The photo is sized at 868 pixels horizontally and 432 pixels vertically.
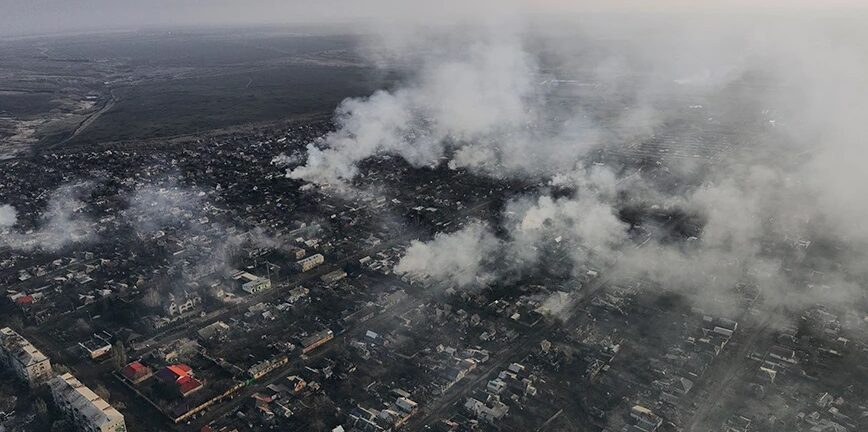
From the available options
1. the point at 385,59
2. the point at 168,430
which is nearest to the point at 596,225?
the point at 168,430

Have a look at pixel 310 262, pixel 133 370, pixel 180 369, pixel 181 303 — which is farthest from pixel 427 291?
pixel 133 370

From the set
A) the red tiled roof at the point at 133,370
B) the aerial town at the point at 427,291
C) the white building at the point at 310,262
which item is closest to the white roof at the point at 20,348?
the aerial town at the point at 427,291

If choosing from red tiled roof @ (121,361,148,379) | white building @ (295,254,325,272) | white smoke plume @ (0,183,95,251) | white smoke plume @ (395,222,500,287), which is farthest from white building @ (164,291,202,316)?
white smoke plume @ (0,183,95,251)

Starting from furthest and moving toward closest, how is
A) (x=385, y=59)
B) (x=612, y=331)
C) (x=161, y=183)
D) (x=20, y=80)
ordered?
(x=385, y=59), (x=20, y=80), (x=161, y=183), (x=612, y=331)

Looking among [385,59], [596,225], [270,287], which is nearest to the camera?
[270,287]

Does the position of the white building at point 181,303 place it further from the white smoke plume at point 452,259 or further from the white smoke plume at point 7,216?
the white smoke plume at point 7,216

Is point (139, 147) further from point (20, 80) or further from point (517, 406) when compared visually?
point (20, 80)

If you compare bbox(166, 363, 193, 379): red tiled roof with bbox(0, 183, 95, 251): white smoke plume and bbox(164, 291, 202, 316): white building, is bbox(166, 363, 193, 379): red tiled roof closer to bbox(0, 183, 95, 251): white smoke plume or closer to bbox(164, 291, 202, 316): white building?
bbox(164, 291, 202, 316): white building
